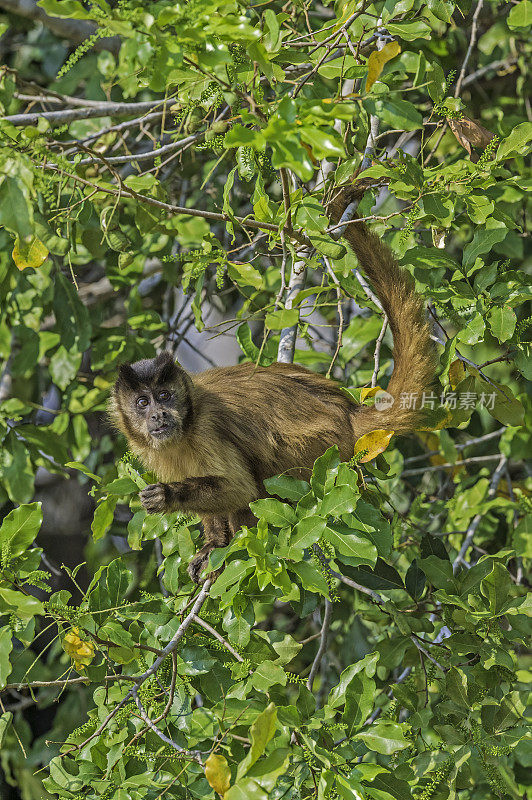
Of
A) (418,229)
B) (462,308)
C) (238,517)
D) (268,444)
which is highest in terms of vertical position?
(418,229)

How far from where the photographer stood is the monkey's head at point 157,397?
3076mm

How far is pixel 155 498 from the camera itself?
279 centimetres

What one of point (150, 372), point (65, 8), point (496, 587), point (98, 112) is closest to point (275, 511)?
point (496, 587)

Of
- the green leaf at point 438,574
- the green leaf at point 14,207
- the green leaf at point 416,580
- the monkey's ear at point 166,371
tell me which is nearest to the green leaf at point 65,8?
the green leaf at point 14,207

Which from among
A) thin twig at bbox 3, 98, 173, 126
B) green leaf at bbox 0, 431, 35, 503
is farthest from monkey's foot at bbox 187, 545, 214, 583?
thin twig at bbox 3, 98, 173, 126

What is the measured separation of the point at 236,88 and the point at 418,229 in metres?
1.15

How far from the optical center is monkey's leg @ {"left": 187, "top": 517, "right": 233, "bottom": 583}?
330cm

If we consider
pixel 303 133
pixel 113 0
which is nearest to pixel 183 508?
pixel 303 133

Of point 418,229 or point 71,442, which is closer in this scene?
point 418,229

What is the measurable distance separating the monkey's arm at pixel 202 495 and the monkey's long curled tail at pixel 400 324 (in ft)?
1.83

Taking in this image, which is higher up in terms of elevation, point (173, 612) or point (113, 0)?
point (113, 0)

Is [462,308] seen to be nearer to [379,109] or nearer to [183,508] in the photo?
[379,109]

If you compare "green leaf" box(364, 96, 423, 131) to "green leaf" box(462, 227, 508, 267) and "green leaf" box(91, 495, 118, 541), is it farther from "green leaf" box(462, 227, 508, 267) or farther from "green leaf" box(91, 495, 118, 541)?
"green leaf" box(91, 495, 118, 541)

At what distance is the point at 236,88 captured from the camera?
216 cm
